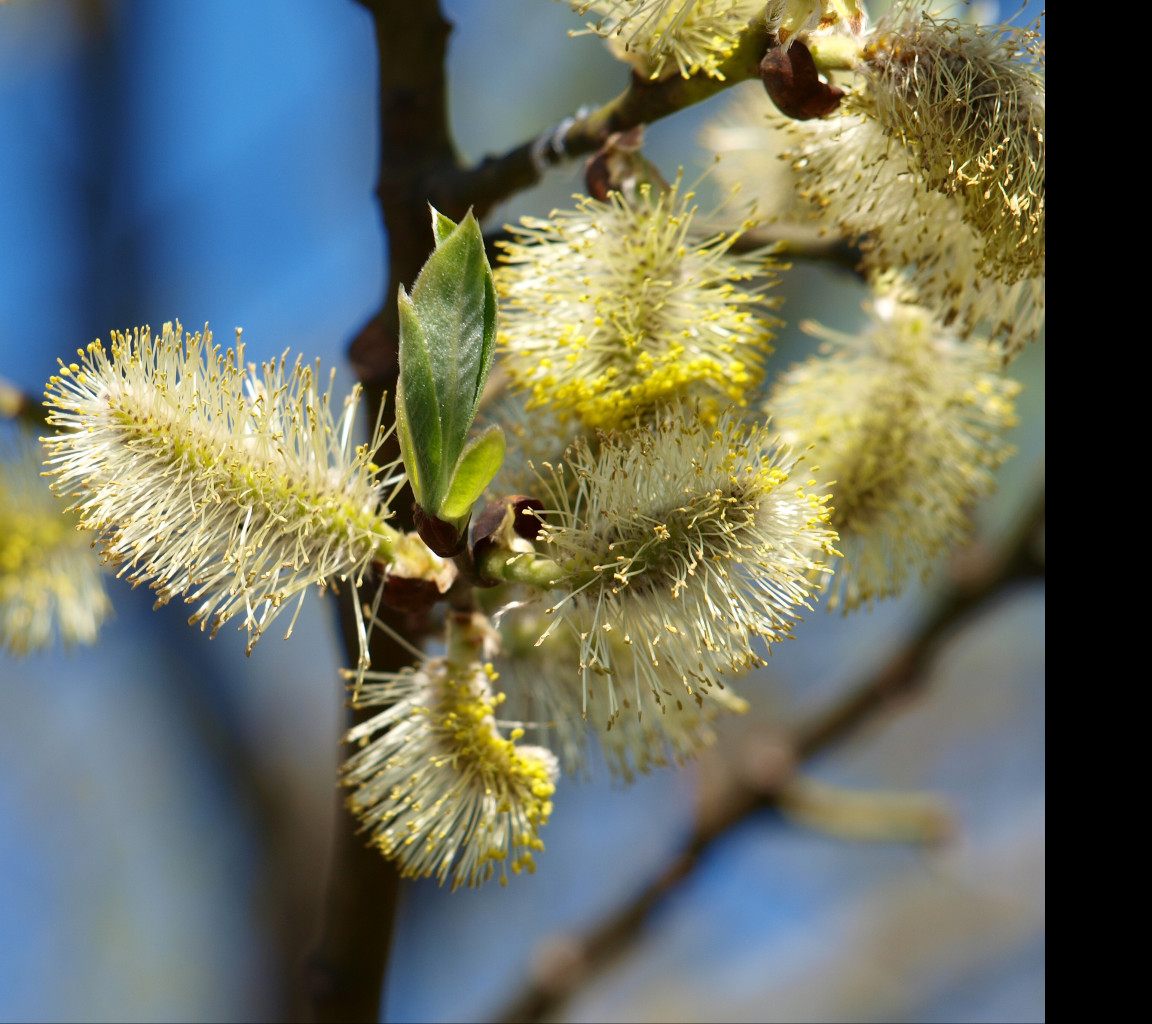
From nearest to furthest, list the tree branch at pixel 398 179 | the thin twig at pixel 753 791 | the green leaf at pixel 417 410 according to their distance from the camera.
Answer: the green leaf at pixel 417 410 → the tree branch at pixel 398 179 → the thin twig at pixel 753 791

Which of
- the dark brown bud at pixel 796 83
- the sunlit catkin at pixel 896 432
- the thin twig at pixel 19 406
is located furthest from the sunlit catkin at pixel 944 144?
the thin twig at pixel 19 406

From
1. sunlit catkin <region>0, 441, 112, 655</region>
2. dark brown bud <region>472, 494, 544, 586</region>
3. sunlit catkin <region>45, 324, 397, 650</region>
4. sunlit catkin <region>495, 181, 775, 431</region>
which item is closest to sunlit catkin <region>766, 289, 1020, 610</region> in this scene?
sunlit catkin <region>495, 181, 775, 431</region>

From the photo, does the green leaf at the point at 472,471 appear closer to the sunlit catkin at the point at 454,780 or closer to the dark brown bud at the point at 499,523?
the dark brown bud at the point at 499,523

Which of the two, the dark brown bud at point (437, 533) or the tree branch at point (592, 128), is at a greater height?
the tree branch at point (592, 128)

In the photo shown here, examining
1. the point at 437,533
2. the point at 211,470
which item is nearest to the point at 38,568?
the point at 211,470

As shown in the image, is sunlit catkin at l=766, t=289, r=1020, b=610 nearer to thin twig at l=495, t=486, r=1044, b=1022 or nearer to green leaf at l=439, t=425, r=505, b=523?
green leaf at l=439, t=425, r=505, b=523

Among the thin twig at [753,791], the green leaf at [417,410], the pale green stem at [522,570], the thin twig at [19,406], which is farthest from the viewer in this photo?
the thin twig at [753,791]

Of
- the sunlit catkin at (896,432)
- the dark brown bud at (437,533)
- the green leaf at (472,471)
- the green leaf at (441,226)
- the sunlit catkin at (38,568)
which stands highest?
the green leaf at (441,226)
